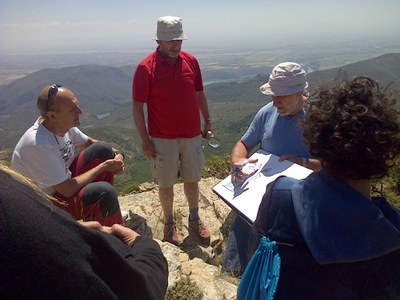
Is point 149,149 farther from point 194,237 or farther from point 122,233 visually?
point 122,233

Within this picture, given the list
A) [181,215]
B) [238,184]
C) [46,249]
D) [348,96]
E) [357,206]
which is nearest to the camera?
[46,249]

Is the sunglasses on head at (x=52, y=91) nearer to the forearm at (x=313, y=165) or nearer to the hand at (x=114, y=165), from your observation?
the hand at (x=114, y=165)

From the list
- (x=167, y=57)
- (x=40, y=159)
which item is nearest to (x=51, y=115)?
(x=40, y=159)

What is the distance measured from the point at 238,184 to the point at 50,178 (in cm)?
158

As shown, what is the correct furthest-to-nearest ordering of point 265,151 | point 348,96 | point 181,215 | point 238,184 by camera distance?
1. point 181,215
2. point 265,151
3. point 238,184
4. point 348,96

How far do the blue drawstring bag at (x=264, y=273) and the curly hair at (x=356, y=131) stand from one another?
467 millimetres

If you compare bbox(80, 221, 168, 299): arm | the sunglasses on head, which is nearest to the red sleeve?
the sunglasses on head

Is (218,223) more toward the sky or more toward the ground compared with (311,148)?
more toward the ground

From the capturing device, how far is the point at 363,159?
4.49ft

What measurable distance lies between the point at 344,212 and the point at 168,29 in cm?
281

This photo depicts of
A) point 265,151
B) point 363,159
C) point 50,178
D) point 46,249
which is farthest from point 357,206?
point 50,178

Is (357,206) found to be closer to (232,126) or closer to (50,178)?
(50,178)

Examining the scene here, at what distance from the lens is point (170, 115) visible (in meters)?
3.56

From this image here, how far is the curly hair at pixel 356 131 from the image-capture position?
1363mm
